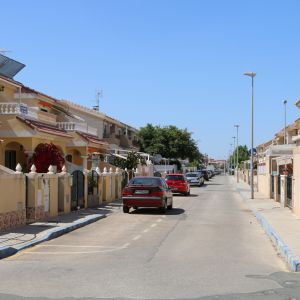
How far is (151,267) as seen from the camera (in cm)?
1023

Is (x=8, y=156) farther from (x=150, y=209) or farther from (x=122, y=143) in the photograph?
(x=122, y=143)

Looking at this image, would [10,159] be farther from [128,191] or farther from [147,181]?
[147,181]

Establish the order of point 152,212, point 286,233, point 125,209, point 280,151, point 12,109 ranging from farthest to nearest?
1. point 280,151
2. point 12,109
3. point 152,212
4. point 125,209
5. point 286,233

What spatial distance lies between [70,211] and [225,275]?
13160 mm

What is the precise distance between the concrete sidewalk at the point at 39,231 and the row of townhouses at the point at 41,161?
1.50ft

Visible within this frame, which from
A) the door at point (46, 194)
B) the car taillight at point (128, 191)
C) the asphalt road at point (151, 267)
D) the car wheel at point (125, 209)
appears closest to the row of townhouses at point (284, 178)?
the asphalt road at point (151, 267)

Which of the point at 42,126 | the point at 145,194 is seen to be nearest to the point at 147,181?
the point at 145,194

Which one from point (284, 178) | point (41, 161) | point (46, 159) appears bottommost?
point (284, 178)

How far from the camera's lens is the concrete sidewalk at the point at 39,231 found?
41.2ft

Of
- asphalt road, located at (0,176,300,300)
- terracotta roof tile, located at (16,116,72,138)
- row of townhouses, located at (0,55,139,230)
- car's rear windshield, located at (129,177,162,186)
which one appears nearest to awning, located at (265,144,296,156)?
row of townhouses, located at (0,55,139,230)

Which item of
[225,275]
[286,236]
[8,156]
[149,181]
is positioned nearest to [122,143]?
[8,156]

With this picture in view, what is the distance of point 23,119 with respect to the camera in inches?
1097

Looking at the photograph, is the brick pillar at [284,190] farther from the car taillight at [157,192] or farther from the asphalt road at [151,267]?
the asphalt road at [151,267]

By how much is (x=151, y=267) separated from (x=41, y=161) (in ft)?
56.2
